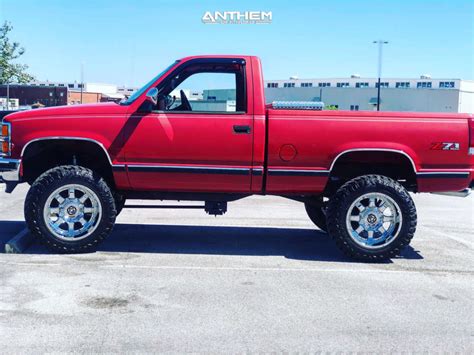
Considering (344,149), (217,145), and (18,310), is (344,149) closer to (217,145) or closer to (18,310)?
(217,145)

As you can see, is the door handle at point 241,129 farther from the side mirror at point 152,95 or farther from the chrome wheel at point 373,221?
the chrome wheel at point 373,221

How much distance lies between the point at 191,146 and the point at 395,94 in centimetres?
8619

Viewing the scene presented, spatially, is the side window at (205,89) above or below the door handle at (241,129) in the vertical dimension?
above

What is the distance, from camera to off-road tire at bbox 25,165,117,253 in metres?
6.88

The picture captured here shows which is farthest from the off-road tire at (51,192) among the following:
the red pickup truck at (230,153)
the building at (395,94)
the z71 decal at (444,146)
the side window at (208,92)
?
the building at (395,94)

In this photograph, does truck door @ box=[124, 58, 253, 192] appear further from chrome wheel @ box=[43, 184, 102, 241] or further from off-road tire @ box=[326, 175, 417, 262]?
off-road tire @ box=[326, 175, 417, 262]

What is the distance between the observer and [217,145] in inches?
A: 270

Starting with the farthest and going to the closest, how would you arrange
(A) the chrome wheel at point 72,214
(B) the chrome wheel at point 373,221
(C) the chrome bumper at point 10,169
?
(B) the chrome wheel at point 373,221 < (A) the chrome wheel at point 72,214 < (C) the chrome bumper at point 10,169

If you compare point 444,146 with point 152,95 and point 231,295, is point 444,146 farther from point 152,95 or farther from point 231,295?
point 152,95

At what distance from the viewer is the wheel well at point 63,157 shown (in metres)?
6.97


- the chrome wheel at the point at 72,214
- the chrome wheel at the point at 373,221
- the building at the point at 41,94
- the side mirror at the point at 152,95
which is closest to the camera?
the side mirror at the point at 152,95

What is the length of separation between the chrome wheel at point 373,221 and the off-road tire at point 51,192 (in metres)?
2.60

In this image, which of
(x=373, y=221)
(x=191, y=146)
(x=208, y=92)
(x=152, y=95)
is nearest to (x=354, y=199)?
(x=373, y=221)

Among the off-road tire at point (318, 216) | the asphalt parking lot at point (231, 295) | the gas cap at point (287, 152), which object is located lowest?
the asphalt parking lot at point (231, 295)
